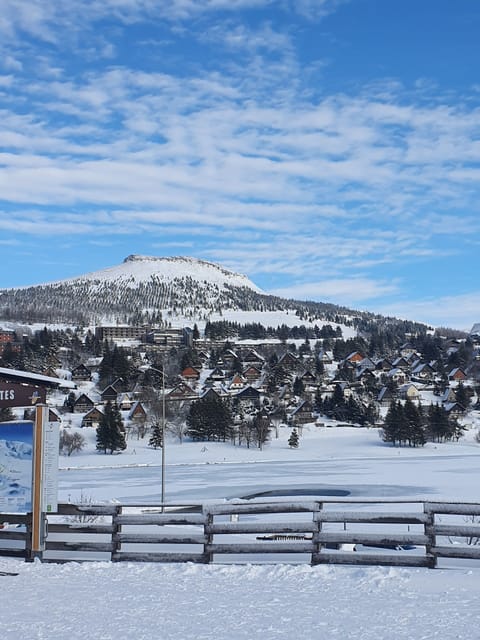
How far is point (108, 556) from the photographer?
11664 mm

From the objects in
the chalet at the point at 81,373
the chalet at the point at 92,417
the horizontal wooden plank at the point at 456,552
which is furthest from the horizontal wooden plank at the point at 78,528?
the chalet at the point at 81,373

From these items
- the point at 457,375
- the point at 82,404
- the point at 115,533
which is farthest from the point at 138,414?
the point at 115,533

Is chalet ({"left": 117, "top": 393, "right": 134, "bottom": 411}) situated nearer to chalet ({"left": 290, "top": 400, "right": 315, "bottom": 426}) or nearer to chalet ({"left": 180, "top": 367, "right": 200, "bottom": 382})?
chalet ({"left": 180, "top": 367, "right": 200, "bottom": 382})

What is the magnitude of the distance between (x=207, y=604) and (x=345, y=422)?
91817 mm

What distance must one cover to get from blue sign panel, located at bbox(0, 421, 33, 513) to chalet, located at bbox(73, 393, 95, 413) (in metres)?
A: 91.1

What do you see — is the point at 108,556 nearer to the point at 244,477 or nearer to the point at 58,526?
the point at 58,526

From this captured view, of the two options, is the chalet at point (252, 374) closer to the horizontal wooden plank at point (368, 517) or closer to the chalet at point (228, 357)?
the chalet at point (228, 357)

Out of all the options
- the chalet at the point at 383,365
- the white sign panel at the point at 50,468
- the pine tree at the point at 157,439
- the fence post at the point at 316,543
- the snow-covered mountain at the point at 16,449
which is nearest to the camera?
the fence post at the point at 316,543

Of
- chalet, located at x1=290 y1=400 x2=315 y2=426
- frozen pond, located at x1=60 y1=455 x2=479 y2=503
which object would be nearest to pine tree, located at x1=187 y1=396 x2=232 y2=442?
chalet, located at x1=290 y1=400 x2=315 y2=426

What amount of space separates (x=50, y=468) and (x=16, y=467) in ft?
1.90

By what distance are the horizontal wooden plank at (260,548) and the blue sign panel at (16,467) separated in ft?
10.4

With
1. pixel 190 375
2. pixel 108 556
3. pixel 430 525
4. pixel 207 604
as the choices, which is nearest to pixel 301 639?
pixel 207 604

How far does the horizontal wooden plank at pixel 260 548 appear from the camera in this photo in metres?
10.3

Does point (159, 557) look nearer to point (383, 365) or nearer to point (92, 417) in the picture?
point (92, 417)
